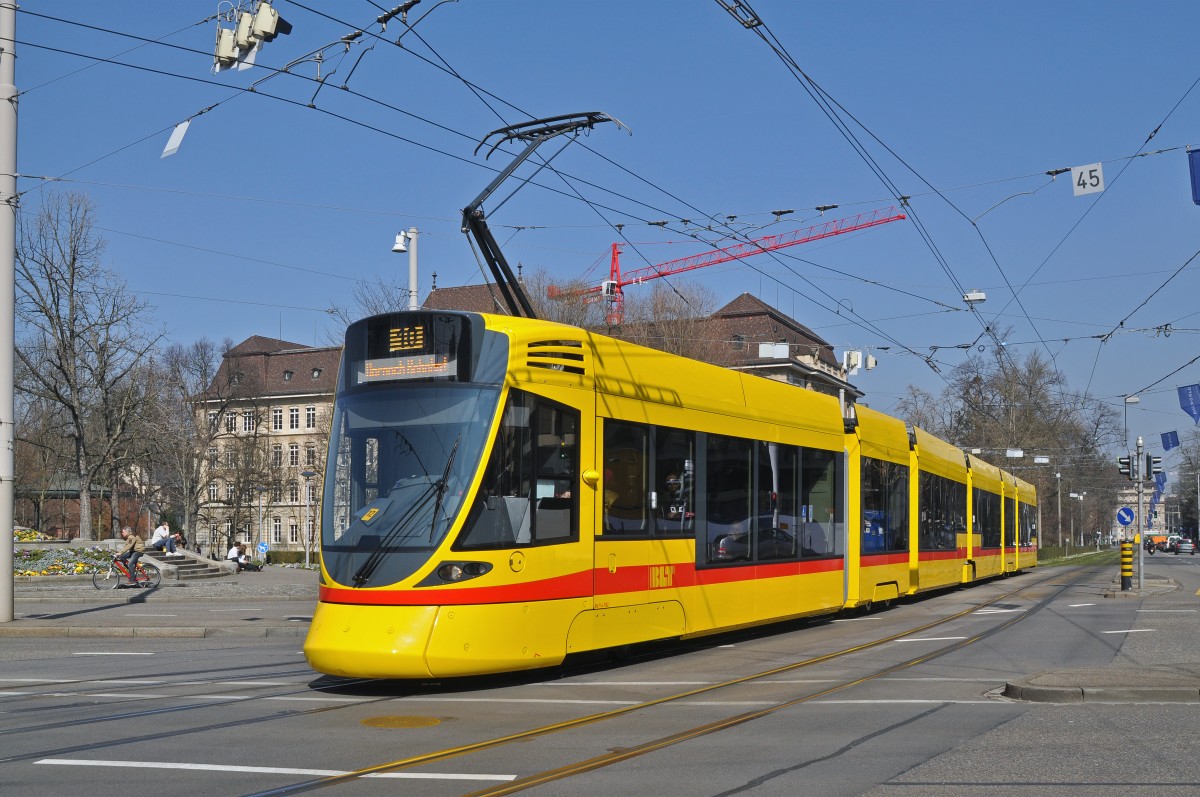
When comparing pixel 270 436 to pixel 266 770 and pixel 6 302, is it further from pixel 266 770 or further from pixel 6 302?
pixel 266 770

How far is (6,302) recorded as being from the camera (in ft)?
64.3

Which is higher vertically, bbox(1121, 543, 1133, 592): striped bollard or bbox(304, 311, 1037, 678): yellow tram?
bbox(304, 311, 1037, 678): yellow tram

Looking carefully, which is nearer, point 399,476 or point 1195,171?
point 399,476

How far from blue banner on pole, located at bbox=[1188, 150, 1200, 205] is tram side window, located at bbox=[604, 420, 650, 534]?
29.1 ft

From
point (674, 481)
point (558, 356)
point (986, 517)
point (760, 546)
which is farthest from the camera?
point (986, 517)

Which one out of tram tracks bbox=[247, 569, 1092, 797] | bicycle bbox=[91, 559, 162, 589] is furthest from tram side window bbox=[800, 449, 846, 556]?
bicycle bbox=[91, 559, 162, 589]

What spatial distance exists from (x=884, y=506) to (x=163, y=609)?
46.8 ft

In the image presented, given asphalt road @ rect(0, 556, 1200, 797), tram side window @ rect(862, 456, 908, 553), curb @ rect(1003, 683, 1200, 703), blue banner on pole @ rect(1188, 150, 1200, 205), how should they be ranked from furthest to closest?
tram side window @ rect(862, 456, 908, 553) < blue banner on pole @ rect(1188, 150, 1200, 205) < curb @ rect(1003, 683, 1200, 703) < asphalt road @ rect(0, 556, 1200, 797)

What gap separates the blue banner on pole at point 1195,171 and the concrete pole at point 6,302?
17560 mm

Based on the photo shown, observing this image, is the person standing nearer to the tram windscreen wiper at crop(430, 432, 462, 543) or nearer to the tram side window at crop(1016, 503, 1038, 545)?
the tram side window at crop(1016, 503, 1038, 545)

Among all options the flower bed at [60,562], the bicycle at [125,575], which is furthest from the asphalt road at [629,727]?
the flower bed at [60,562]

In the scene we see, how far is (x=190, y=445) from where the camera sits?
2409 inches

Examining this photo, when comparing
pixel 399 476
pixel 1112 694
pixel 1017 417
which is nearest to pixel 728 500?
pixel 399 476

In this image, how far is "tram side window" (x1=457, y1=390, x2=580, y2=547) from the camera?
11.2 meters
